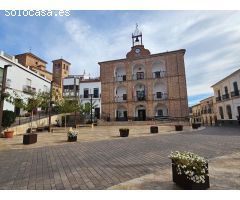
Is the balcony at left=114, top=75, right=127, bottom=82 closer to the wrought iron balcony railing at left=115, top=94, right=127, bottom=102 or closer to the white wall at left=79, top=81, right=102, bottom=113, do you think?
the wrought iron balcony railing at left=115, top=94, right=127, bottom=102

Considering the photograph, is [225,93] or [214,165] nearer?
[214,165]

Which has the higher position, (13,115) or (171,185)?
(13,115)

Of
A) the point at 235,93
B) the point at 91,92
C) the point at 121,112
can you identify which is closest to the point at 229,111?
the point at 235,93

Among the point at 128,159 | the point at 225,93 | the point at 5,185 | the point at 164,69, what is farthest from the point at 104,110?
the point at 5,185

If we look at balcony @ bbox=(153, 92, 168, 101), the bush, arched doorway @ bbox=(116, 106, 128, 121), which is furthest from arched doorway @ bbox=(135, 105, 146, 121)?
the bush

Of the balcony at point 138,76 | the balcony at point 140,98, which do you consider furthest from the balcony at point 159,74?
the balcony at point 140,98

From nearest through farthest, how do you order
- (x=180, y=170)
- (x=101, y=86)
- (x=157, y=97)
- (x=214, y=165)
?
(x=180, y=170), (x=214, y=165), (x=157, y=97), (x=101, y=86)

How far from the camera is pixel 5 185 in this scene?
3.79 metres

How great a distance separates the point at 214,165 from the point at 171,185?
2.40m

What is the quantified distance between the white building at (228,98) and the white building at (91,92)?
21.4 meters

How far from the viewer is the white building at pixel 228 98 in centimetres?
2389

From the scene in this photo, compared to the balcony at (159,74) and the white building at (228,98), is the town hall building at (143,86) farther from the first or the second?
the white building at (228,98)
